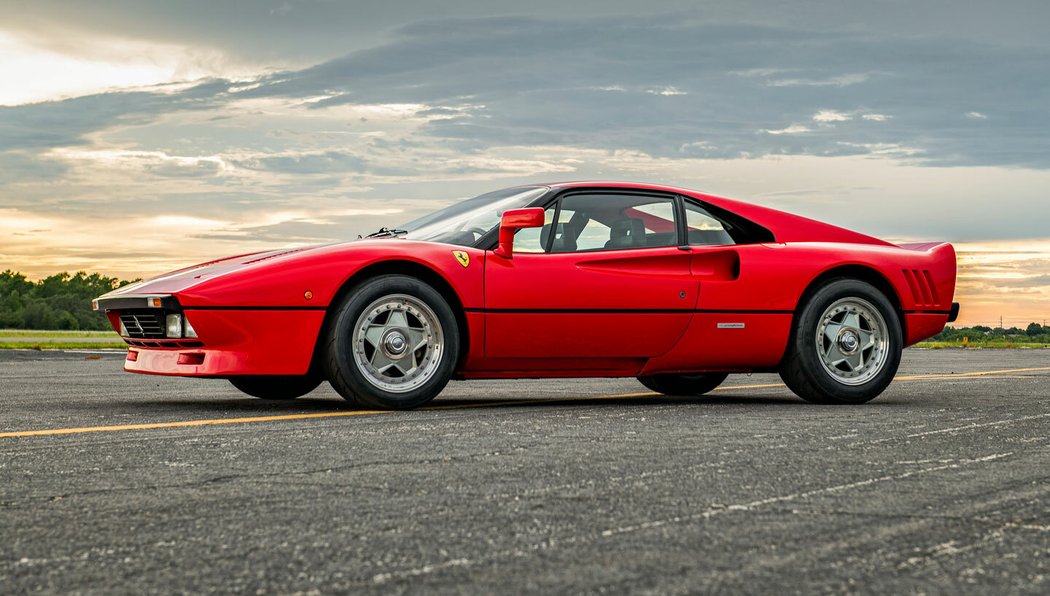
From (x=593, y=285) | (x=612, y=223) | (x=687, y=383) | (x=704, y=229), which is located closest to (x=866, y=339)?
(x=704, y=229)

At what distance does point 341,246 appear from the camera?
6719 millimetres

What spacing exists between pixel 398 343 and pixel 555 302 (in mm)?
971

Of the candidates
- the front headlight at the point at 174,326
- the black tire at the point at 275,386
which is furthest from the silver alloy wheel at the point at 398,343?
the black tire at the point at 275,386

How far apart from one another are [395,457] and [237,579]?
1.94 metres

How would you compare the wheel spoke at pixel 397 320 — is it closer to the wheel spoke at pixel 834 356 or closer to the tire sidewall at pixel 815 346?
the tire sidewall at pixel 815 346

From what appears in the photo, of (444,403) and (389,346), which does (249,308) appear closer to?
(389,346)

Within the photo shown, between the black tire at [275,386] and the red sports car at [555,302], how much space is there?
1cm

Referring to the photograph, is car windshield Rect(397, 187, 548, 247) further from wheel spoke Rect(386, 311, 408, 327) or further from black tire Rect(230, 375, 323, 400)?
black tire Rect(230, 375, 323, 400)

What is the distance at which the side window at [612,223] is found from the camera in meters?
7.26

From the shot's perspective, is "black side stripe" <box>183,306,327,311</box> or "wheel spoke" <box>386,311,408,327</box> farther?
"wheel spoke" <box>386,311,408,327</box>

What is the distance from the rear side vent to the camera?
8.12m

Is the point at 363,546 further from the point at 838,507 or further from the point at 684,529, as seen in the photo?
the point at 838,507

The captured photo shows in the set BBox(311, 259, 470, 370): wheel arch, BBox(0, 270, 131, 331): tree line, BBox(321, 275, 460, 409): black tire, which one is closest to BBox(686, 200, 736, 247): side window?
BBox(311, 259, 470, 370): wheel arch

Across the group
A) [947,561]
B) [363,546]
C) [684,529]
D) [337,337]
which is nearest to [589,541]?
[684,529]
